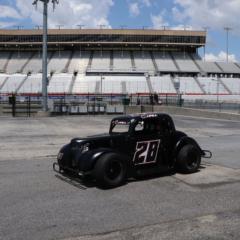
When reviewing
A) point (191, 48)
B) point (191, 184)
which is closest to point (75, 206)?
point (191, 184)

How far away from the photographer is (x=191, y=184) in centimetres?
984

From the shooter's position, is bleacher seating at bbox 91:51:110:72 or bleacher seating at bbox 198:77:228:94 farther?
bleacher seating at bbox 91:51:110:72

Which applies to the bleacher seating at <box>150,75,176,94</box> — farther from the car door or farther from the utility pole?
the car door

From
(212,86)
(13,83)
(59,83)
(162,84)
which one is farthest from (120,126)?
(13,83)

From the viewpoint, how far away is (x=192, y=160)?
11.1m

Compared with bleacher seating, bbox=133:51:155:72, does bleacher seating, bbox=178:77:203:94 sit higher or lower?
lower

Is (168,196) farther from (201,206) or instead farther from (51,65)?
(51,65)

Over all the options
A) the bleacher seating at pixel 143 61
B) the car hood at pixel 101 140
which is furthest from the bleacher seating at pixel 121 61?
the car hood at pixel 101 140

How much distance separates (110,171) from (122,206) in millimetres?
1481

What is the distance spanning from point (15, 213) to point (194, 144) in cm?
485

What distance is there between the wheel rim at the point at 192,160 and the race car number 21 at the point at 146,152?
844 mm

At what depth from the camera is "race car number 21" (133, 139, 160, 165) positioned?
10156 mm

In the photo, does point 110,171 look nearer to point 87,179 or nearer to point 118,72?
point 87,179

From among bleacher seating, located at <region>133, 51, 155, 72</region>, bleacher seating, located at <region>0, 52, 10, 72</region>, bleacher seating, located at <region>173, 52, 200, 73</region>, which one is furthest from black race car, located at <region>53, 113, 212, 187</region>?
bleacher seating, located at <region>0, 52, 10, 72</region>
